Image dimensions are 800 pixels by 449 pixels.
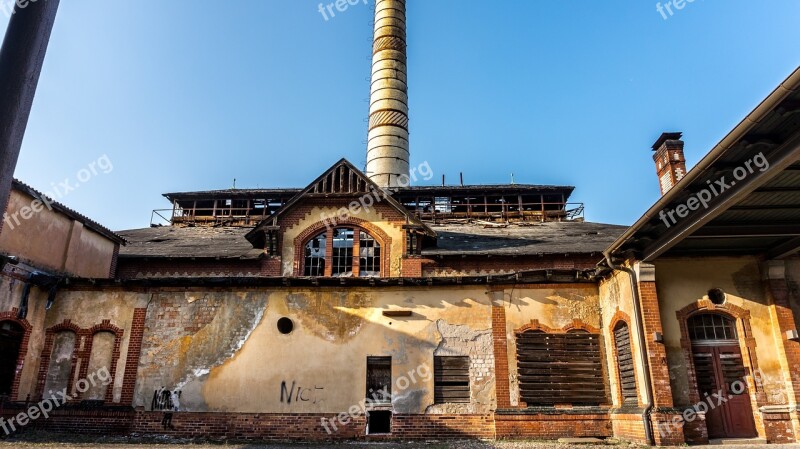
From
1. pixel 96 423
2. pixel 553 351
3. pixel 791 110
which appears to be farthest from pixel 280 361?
pixel 791 110

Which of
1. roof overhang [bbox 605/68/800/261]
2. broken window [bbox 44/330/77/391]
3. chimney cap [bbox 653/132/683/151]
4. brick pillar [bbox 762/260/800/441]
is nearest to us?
roof overhang [bbox 605/68/800/261]

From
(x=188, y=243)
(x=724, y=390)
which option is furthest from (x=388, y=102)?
(x=724, y=390)

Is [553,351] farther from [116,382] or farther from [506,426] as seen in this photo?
[116,382]

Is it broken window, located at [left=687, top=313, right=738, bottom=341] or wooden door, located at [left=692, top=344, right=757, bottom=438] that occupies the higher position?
broken window, located at [left=687, top=313, right=738, bottom=341]

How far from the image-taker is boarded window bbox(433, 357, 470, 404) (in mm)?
13992

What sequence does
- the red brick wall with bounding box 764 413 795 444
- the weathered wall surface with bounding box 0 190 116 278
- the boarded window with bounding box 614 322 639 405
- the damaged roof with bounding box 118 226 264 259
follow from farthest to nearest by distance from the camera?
1. the damaged roof with bounding box 118 226 264 259
2. the weathered wall surface with bounding box 0 190 116 278
3. the boarded window with bounding box 614 322 639 405
4. the red brick wall with bounding box 764 413 795 444

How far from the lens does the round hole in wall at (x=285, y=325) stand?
1475 centimetres

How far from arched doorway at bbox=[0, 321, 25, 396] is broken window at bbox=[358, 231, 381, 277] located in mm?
8846

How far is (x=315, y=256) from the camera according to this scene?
18.0 meters

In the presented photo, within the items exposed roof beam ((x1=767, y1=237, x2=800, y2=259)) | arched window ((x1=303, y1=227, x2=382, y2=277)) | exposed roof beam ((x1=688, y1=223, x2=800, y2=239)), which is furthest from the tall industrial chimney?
exposed roof beam ((x1=688, y1=223, x2=800, y2=239))

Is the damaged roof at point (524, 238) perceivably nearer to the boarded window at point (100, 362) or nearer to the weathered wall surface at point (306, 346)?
the weathered wall surface at point (306, 346)

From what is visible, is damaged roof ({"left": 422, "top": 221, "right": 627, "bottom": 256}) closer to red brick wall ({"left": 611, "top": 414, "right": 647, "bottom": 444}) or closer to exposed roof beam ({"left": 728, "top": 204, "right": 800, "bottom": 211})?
red brick wall ({"left": 611, "top": 414, "right": 647, "bottom": 444})

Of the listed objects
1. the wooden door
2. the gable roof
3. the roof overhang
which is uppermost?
the gable roof

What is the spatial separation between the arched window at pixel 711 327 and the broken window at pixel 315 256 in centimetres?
1003
